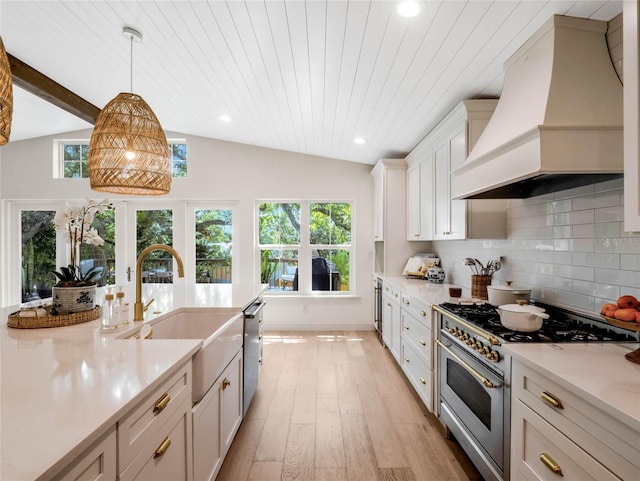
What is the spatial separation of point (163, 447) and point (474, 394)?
5.04 feet

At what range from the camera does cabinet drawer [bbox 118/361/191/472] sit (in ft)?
2.84

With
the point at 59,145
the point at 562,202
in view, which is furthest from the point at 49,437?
the point at 59,145

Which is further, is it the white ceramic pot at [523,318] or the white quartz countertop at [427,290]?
the white quartz countertop at [427,290]

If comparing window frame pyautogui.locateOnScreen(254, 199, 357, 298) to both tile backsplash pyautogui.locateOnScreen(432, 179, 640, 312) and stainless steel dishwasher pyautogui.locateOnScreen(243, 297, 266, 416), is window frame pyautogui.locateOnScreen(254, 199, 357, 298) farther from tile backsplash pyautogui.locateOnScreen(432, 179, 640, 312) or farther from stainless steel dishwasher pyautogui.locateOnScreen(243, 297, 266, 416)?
tile backsplash pyautogui.locateOnScreen(432, 179, 640, 312)

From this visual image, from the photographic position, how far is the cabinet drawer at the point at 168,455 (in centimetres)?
95

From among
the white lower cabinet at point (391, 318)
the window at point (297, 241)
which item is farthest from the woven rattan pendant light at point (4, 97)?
the window at point (297, 241)

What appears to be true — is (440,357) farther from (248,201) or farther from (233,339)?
(248,201)

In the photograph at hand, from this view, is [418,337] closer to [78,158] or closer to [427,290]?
[427,290]

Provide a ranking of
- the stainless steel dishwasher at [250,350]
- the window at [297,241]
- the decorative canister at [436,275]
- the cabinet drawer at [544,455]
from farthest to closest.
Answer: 1. the window at [297,241]
2. the decorative canister at [436,275]
3. the stainless steel dishwasher at [250,350]
4. the cabinet drawer at [544,455]

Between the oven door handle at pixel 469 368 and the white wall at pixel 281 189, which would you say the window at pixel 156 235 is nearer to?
the white wall at pixel 281 189

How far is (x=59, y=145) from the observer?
4980 millimetres

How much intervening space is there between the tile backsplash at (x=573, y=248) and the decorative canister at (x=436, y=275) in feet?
2.77

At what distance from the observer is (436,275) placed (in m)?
3.54

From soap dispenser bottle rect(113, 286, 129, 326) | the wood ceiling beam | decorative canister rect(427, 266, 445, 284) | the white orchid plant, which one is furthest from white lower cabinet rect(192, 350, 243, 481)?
the wood ceiling beam
